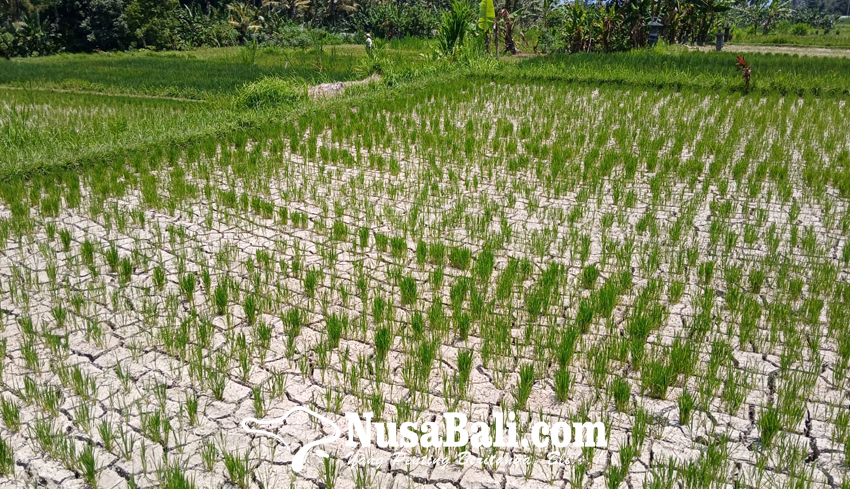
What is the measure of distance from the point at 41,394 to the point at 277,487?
130cm

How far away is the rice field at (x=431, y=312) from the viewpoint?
273 centimetres

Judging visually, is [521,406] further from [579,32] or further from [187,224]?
[579,32]

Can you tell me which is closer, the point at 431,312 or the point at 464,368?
the point at 464,368

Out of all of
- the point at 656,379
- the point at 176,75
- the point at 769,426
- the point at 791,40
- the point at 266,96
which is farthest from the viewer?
the point at 791,40

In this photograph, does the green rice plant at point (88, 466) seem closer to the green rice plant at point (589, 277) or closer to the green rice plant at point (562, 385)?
the green rice plant at point (562, 385)

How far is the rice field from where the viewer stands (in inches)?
108

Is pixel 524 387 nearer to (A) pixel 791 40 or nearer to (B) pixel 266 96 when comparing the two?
(B) pixel 266 96

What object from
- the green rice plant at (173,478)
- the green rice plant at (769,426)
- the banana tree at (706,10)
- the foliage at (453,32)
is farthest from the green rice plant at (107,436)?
the banana tree at (706,10)

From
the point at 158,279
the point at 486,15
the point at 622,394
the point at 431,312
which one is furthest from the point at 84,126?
the point at 486,15

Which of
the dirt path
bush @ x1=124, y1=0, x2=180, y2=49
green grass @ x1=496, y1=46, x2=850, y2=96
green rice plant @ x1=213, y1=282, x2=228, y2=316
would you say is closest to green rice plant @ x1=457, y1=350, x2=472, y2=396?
green rice plant @ x1=213, y1=282, x2=228, y2=316

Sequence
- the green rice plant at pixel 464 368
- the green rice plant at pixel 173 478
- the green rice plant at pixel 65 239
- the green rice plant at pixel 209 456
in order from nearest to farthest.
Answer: the green rice plant at pixel 173 478 → the green rice plant at pixel 209 456 → the green rice plant at pixel 464 368 → the green rice plant at pixel 65 239

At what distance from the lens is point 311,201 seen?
5.96 m

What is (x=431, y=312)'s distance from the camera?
374 centimetres

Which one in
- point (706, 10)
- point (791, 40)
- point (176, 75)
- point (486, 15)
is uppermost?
point (706, 10)
